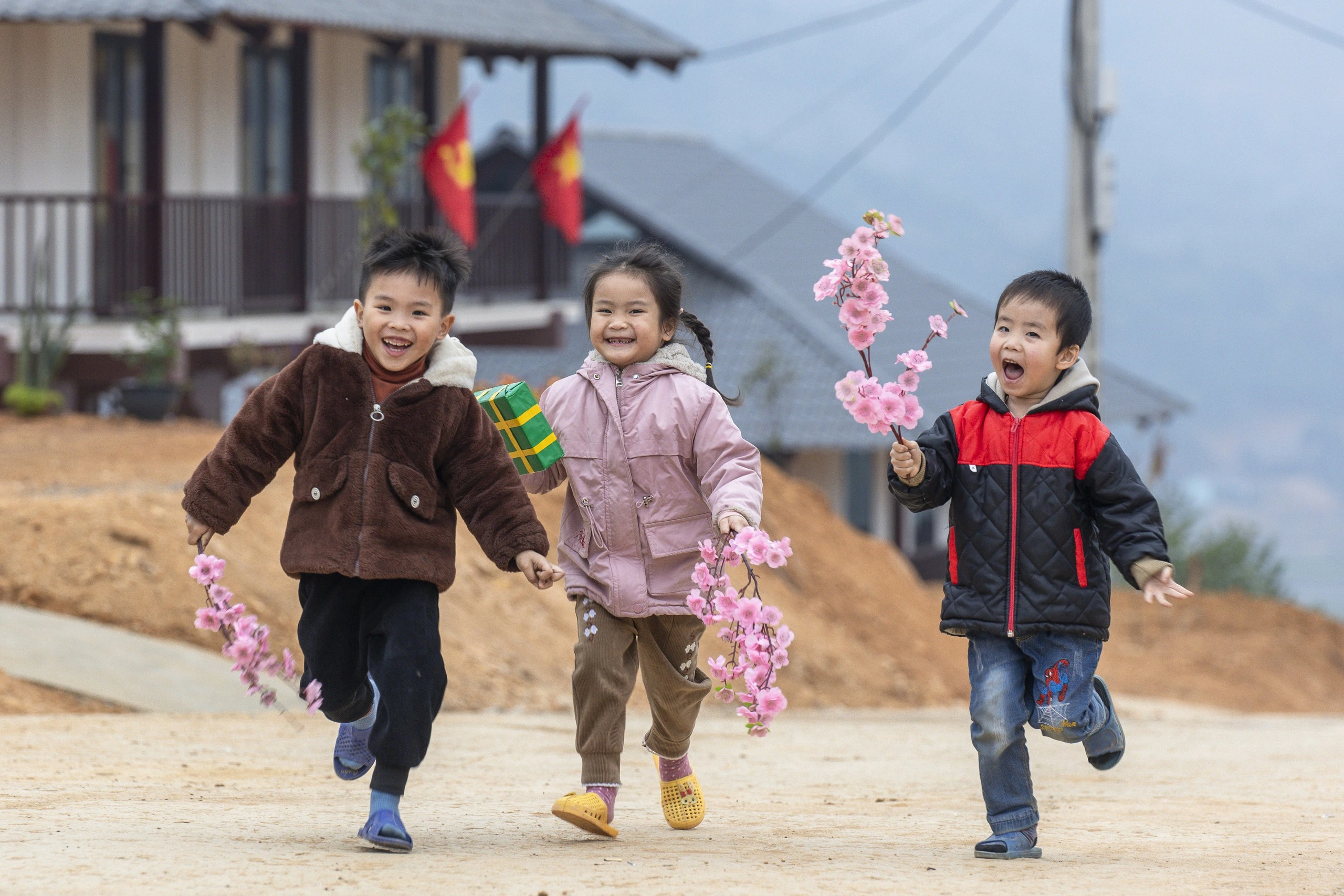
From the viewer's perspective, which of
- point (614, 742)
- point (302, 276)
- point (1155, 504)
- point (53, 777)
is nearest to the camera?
point (1155, 504)

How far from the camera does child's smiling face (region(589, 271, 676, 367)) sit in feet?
15.6

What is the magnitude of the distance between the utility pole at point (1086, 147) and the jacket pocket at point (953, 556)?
35.4 ft

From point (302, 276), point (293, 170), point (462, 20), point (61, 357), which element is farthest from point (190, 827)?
point (462, 20)

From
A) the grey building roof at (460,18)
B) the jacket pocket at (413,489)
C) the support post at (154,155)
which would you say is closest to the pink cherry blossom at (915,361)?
the jacket pocket at (413,489)

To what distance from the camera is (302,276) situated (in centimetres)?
1602

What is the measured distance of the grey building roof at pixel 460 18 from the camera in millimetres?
13578

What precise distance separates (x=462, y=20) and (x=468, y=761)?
1247 centimetres

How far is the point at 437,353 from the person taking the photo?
451 cm

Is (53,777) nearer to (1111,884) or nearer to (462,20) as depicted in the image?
(1111,884)

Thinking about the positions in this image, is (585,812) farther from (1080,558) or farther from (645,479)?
(1080,558)

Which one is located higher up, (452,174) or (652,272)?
(452,174)

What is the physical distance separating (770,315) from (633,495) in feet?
68.6

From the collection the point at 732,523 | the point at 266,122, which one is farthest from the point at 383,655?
the point at 266,122

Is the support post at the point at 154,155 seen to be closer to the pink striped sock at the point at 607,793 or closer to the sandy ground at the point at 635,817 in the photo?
the sandy ground at the point at 635,817
